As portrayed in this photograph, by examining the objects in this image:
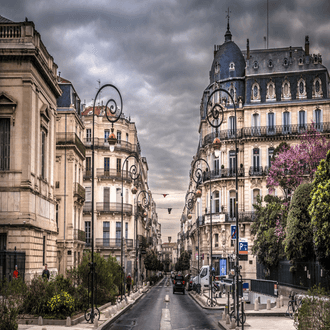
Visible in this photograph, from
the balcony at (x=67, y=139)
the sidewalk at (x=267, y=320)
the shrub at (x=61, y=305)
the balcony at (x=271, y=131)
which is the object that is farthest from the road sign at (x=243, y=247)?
the balcony at (x=271, y=131)

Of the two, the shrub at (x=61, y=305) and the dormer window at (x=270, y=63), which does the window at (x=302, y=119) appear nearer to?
the dormer window at (x=270, y=63)

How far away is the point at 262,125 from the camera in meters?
52.6

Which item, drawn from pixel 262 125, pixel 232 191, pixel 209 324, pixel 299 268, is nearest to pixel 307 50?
pixel 262 125

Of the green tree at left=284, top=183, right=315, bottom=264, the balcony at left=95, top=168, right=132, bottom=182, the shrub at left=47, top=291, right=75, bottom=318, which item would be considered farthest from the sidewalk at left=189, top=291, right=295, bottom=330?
the balcony at left=95, top=168, right=132, bottom=182

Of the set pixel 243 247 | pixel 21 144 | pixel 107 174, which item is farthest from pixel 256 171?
pixel 21 144

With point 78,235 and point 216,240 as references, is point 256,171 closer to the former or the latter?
point 216,240

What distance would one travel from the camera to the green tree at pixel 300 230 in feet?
88.5

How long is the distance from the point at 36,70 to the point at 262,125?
101 feet

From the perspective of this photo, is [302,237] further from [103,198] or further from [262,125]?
[103,198]

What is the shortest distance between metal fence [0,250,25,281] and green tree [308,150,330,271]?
45.1 ft

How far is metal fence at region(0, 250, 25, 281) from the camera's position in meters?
23.2

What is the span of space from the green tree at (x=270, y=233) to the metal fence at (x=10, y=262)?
55.7 ft

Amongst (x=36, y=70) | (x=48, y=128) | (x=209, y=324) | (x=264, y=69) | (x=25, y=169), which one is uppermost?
(x=264, y=69)

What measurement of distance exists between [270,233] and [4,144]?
1909 centimetres
